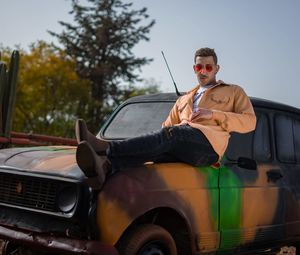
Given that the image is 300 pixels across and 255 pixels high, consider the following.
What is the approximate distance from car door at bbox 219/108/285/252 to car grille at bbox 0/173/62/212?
145 cm

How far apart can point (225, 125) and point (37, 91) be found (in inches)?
1252

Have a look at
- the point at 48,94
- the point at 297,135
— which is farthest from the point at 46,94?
the point at 297,135

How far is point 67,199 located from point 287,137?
2915mm

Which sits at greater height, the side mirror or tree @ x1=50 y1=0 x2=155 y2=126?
tree @ x1=50 y1=0 x2=155 y2=126

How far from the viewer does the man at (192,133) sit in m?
4.25

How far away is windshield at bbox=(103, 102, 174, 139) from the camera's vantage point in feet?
18.7

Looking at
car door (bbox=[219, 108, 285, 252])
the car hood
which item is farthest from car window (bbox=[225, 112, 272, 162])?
the car hood

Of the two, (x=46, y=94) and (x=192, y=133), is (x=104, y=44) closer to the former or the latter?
(x=46, y=94)

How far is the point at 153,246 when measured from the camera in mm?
4445

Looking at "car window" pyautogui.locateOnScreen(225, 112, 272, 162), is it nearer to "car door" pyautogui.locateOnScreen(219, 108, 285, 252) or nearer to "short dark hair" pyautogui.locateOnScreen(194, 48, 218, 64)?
"car door" pyautogui.locateOnScreen(219, 108, 285, 252)

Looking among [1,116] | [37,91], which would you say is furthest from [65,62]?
[1,116]

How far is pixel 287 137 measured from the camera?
20.8 feet

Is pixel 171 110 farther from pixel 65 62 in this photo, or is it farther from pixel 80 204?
pixel 65 62

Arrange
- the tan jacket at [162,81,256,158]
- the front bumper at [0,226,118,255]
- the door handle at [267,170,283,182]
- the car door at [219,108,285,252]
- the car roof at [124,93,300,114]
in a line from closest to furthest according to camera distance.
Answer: the front bumper at [0,226,118,255] < the tan jacket at [162,81,256,158] < the car door at [219,108,285,252] < the door handle at [267,170,283,182] < the car roof at [124,93,300,114]
